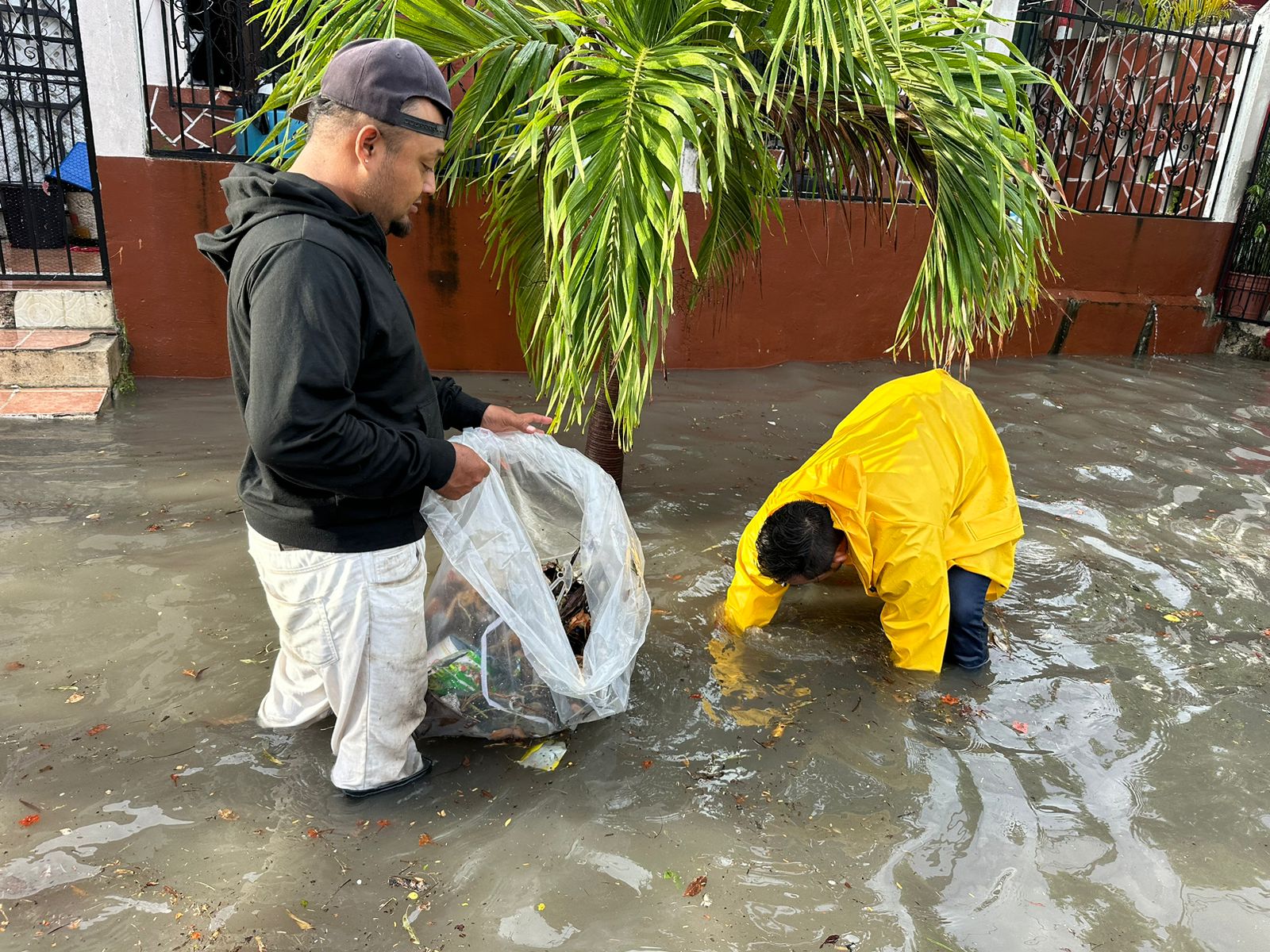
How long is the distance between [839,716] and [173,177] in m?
4.35

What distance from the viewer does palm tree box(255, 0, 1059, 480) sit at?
94.0 inches

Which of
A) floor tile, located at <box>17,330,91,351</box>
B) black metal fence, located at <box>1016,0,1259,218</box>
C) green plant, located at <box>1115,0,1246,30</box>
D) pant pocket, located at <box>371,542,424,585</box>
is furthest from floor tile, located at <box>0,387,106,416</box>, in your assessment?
green plant, located at <box>1115,0,1246,30</box>

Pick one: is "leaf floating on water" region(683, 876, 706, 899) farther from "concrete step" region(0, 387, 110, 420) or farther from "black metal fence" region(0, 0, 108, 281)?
"black metal fence" region(0, 0, 108, 281)

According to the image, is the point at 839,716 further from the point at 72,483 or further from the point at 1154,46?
the point at 1154,46

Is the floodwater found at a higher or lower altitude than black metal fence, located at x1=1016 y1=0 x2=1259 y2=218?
lower

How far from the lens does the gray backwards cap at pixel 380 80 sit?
64.0 inches

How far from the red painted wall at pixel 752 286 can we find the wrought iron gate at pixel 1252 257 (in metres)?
0.17

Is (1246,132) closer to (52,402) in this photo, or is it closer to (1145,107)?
(1145,107)

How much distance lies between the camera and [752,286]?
5.92 metres

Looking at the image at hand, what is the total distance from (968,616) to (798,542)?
0.70 meters

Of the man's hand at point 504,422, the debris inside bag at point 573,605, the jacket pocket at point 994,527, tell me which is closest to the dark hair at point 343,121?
the man's hand at point 504,422

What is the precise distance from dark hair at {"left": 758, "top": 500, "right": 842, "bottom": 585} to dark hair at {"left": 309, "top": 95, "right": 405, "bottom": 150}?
149 cm

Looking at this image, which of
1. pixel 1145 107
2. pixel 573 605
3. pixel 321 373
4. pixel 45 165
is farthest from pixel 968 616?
pixel 1145 107

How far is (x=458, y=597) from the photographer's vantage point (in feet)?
7.25
